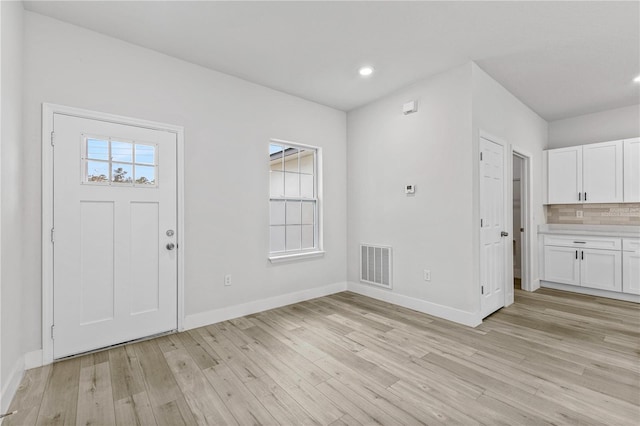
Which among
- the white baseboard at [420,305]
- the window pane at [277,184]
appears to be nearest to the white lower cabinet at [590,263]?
the white baseboard at [420,305]

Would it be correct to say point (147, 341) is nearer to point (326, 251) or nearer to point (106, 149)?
point (106, 149)

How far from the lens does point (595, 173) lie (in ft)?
15.0

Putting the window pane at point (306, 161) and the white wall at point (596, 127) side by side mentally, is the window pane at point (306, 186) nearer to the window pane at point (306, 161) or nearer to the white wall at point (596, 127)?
the window pane at point (306, 161)

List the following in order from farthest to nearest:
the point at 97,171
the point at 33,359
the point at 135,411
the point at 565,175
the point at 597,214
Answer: the point at 565,175
the point at 597,214
the point at 97,171
the point at 33,359
the point at 135,411

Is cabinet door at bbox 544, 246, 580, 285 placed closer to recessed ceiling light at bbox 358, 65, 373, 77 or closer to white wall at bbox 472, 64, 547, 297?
white wall at bbox 472, 64, 547, 297

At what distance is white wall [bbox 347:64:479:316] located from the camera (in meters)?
3.28

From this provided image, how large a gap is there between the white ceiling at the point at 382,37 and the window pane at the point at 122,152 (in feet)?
3.23

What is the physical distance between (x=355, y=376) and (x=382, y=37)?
2.91 metres

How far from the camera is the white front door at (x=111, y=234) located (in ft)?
8.14

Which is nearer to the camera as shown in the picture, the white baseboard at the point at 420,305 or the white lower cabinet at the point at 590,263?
the white baseboard at the point at 420,305

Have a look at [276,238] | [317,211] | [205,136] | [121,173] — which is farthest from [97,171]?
[317,211]

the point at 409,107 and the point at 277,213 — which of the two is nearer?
the point at 409,107

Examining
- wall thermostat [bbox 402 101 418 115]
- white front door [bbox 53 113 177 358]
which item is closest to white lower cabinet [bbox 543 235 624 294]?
wall thermostat [bbox 402 101 418 115]

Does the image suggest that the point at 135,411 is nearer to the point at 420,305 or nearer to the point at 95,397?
the point at 95,397
